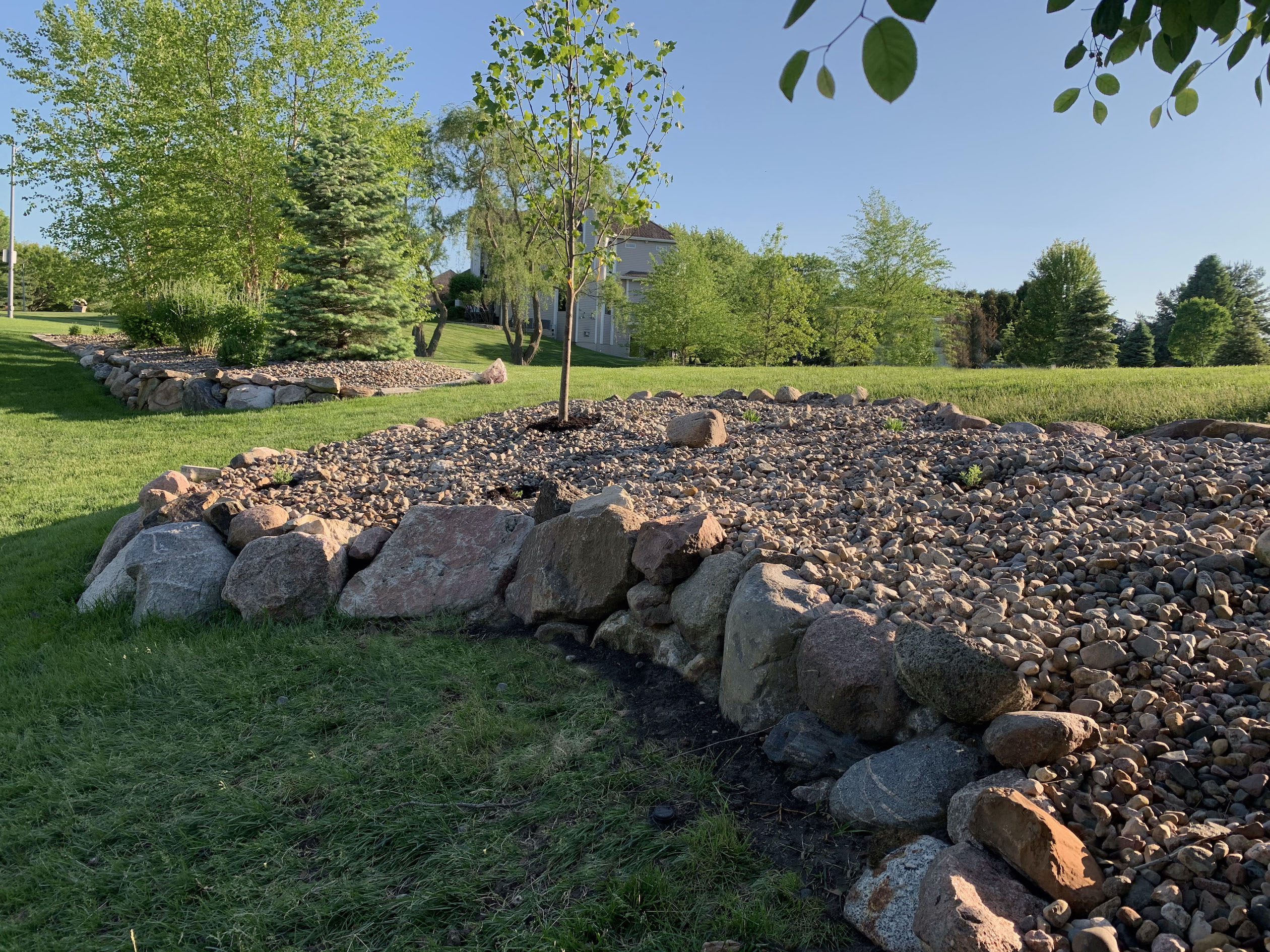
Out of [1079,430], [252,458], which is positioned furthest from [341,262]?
[1079,430]

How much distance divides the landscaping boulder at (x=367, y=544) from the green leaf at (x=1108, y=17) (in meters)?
3.75

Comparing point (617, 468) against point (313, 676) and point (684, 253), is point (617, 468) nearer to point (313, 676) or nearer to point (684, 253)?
point (313, 676)

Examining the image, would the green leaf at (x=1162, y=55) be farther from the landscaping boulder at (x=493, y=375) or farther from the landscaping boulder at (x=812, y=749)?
the landscaping boulder at (x=493, y=375)

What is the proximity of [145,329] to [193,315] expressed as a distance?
2.46m

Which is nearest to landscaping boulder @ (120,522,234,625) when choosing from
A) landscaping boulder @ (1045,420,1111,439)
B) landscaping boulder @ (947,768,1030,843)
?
landscaping boulder @ (947,768,1030,843)

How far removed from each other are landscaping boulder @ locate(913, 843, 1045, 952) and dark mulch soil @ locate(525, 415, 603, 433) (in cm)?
483

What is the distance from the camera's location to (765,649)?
2.64m

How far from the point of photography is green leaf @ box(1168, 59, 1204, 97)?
1.83 m

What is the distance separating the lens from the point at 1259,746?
5.82 ft

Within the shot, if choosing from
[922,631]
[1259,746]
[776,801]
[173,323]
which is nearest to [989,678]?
[922,631]

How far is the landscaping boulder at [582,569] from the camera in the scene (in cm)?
344

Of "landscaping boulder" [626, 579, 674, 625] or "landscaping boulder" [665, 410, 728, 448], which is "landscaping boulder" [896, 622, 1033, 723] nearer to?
"landscaping boulder" [626, 579, 674, 625]

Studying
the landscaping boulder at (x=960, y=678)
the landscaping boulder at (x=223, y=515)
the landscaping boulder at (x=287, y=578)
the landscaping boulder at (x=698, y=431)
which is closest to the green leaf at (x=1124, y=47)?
the landscaping boulder at (x=960, y=678)

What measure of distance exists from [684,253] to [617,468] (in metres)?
21.9
